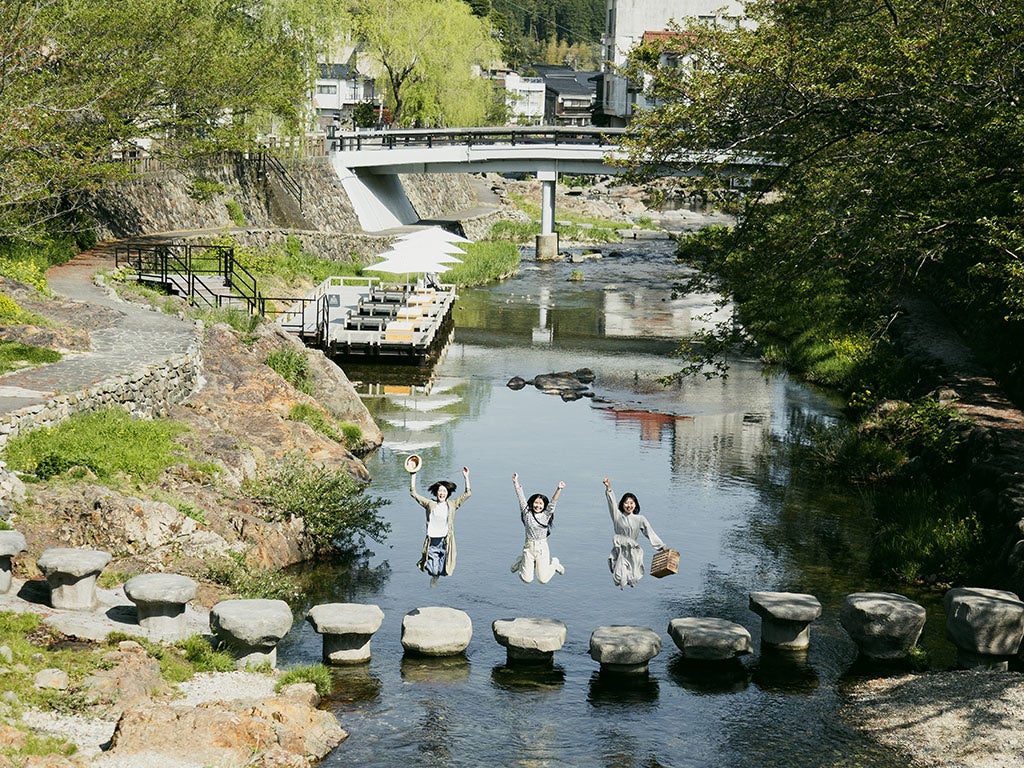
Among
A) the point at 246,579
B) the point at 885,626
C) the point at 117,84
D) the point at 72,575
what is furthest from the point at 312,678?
the point at 117,84

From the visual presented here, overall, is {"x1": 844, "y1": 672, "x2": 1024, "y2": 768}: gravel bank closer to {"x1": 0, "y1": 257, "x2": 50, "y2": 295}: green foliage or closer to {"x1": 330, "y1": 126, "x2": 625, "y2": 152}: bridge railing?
{"x1": 0, "y1": 257, "x2": 50, "y2": 295}: green foliage

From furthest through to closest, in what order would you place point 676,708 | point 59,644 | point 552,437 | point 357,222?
point 357,222, point 552,437, point 676,708, point 59,644

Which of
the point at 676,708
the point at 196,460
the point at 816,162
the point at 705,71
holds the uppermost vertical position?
the point at 705,71

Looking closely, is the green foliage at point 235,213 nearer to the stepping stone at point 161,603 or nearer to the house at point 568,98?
the stepping stone at point 161,603

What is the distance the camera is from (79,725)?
12539mm

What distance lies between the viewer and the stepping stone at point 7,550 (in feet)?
50.6

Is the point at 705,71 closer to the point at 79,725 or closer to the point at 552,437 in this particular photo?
the point at 552,437

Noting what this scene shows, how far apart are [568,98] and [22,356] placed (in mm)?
123379

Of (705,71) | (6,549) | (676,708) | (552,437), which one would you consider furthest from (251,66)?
(676,708)

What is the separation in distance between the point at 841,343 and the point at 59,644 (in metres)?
26.9

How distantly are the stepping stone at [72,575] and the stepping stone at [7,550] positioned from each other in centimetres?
32

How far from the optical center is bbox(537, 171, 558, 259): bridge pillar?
218 feet

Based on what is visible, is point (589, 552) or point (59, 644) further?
point (589, 552)

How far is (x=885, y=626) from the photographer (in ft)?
54.3
